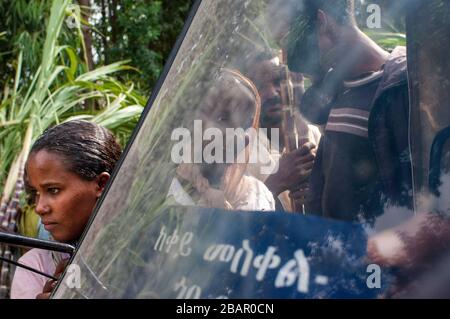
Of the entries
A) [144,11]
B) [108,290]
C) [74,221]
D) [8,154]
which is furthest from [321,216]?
[144,11]

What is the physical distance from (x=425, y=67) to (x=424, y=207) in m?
0.15

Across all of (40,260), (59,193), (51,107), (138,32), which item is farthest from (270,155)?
(138,32)

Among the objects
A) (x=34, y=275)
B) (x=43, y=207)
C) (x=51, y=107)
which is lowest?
(x=34, y=275)

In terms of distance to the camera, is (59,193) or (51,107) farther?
(51,107)

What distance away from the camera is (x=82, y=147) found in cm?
178

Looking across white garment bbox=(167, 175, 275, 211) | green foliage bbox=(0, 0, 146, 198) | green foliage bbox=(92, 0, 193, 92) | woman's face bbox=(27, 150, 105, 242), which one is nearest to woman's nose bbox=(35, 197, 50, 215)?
woman's face bbox=(27, 150, 105, 242)

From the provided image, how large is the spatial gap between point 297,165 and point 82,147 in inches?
42.5

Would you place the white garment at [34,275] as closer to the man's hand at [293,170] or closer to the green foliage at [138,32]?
the man's hand at [293,170]

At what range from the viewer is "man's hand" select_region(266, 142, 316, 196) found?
78 cm

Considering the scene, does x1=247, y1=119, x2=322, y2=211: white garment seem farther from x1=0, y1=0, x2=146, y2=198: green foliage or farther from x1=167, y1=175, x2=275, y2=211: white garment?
x1=0, y1=0, x2=146, y2=198: green foliage

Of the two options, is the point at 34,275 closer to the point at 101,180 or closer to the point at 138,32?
the point at 101,180

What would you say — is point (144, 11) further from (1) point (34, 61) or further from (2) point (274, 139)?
(2) point (274, 139)

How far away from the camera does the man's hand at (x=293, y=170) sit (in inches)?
30.8

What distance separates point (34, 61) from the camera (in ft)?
25.0
